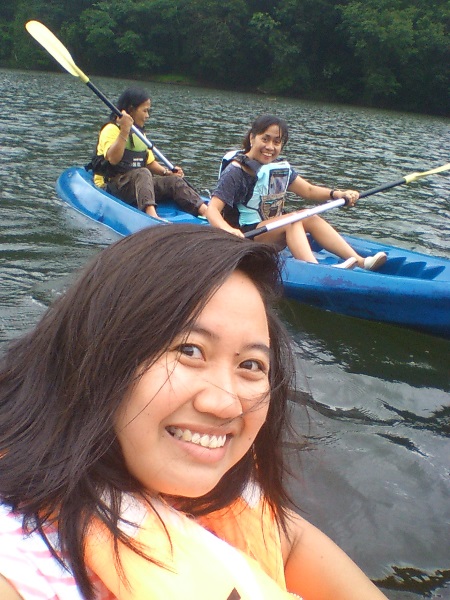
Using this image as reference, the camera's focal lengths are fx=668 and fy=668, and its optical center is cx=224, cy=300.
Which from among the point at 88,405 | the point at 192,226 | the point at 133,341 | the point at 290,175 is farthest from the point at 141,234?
the point at 290,175

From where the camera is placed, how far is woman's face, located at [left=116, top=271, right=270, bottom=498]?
107 cm

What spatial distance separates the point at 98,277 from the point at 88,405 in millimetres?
221

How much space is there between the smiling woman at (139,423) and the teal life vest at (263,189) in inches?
139

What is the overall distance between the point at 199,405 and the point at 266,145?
375 centimetres

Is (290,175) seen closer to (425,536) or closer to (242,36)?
(425,536)

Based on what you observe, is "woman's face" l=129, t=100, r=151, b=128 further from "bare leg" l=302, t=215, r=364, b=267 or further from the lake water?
"bare leg" l=302, t=215, r=364, b=267

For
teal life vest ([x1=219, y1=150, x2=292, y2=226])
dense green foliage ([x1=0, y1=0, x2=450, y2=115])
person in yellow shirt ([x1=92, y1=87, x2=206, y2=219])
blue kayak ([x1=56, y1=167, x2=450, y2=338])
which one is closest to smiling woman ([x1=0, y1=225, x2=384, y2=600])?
blue kayak ([x1=56, y1=167, x2=450, y2=338])

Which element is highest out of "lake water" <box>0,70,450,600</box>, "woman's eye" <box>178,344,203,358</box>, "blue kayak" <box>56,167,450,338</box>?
"woman's eye" <box>178,344,203,358</box>

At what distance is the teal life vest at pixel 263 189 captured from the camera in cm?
468

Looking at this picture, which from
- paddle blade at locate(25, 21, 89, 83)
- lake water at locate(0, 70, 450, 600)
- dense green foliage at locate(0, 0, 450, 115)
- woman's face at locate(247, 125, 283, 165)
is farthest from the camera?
dense green foliage at locate(0, 0, 450, 115)

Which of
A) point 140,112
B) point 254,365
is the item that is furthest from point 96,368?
point 140,112

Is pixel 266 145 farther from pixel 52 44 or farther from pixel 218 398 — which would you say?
pixel 218 398

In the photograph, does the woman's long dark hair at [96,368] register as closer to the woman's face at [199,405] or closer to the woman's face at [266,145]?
the woman's face at [199,405]

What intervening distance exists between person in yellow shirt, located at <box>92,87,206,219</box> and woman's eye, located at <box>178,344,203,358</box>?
4.84m
